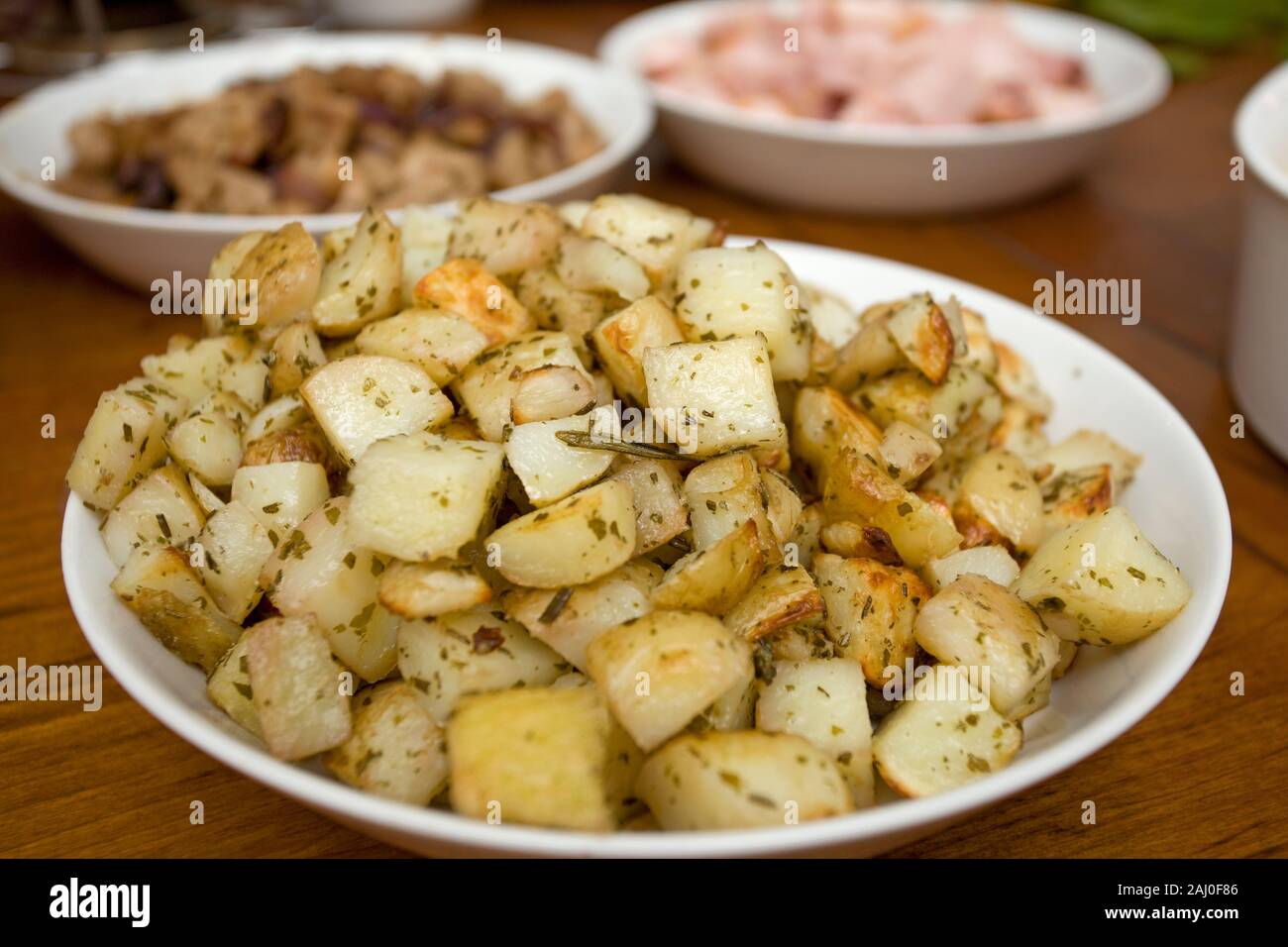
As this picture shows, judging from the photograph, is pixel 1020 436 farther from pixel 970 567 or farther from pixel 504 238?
pixel 504 238

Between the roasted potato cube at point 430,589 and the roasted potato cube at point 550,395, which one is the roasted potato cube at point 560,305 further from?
the roasted potato cube at point 430,589

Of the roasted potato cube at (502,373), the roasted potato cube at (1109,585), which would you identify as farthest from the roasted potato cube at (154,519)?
the roasted potato cube at (1109,585)

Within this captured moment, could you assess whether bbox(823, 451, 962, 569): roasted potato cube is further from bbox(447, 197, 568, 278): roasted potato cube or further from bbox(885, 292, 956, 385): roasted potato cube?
bbox(447, 197, 568, 278): roasted potato cube

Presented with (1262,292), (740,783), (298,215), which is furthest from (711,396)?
(298,215)

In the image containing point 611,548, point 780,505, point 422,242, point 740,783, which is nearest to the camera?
point 740,783

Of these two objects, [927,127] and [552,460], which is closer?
[552,460]
